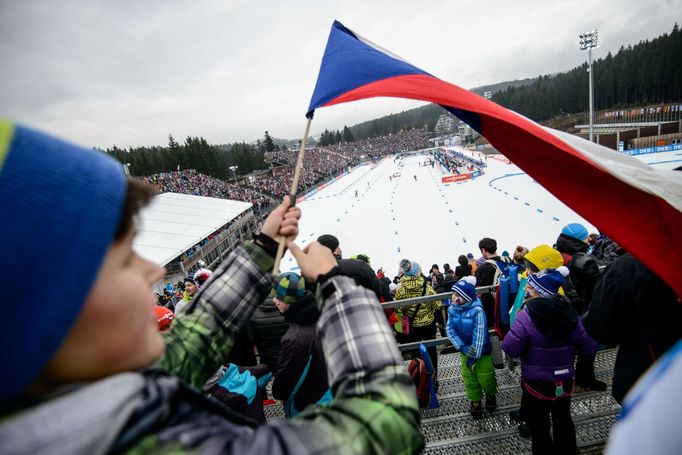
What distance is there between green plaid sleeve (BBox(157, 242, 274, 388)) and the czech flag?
3.32ft

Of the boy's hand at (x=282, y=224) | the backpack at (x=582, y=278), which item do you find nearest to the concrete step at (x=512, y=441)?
the backpack at (x=582, y=278)

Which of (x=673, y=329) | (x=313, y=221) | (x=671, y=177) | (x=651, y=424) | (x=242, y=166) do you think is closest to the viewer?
(x=651, y=424)

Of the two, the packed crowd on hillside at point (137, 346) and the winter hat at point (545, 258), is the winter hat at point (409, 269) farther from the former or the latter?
the packed crowd on hillside at point (137, 346)

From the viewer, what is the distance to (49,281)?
505mm

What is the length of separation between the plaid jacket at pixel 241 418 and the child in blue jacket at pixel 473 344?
89.8 inches

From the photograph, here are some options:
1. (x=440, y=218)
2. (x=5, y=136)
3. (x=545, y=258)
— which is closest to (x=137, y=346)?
(x=5, y=136)

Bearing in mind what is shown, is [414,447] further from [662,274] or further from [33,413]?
[662,274]

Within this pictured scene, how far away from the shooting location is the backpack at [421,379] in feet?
9.22

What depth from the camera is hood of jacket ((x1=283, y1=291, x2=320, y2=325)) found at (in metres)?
2.04

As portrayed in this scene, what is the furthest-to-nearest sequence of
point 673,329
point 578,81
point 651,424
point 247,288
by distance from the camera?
point 578,81, point 673,329, point 247,288, point 651,424

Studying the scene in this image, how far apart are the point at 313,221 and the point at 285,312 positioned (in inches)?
839

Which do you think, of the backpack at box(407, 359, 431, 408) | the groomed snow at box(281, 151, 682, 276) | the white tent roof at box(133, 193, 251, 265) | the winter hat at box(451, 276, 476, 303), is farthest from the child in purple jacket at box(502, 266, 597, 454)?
the white tent roof at box(133, 193, 251, 265)

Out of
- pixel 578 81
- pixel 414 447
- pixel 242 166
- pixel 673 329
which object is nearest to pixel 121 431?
pixel 414 447

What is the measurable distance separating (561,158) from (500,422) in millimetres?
2195
